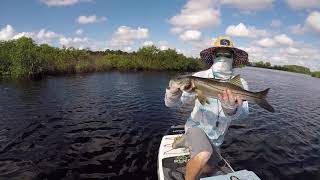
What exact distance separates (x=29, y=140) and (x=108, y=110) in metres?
8.02

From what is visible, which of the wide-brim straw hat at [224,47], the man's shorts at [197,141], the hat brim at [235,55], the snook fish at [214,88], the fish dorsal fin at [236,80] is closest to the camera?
the snook fish at [214,88]

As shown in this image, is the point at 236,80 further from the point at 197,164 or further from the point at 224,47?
the point at 197,164

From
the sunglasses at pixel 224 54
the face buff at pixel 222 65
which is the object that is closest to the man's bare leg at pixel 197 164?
the face buff at pixel 222 65

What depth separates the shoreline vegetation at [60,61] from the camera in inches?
1763

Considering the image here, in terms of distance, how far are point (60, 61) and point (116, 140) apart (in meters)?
43.0

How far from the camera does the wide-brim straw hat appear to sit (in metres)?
6.91

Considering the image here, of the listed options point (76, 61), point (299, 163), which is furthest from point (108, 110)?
point (76, 61)

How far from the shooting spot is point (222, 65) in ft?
22.9

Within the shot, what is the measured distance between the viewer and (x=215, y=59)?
7.09m

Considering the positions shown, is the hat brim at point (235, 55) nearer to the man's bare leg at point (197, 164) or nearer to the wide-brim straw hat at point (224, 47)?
the wide-brim straw hat at point (224, 47)

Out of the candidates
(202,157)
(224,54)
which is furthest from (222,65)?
(202,157)

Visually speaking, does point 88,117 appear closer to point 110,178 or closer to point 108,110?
point 108,110

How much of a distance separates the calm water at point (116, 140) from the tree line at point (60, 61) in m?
21.5

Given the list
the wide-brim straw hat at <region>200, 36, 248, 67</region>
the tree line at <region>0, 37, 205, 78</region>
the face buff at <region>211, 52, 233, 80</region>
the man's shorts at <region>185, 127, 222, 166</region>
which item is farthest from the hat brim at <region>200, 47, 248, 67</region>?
the tree line at <region>0, 37, 205, 78</region>
